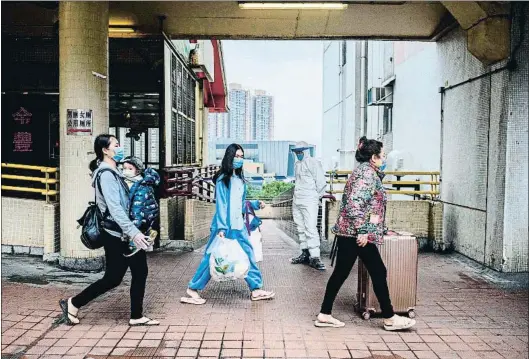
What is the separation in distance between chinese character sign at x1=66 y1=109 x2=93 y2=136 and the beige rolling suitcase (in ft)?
14.0

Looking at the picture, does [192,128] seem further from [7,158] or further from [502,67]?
[502,67]

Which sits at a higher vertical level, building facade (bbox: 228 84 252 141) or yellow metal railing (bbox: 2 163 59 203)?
building facade (bbox: 228 84 252 141)

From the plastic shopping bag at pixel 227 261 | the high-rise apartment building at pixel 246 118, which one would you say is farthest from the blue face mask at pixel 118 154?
the high-rise apartment building at pixel 246 118

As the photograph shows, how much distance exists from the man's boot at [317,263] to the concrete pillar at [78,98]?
3065mm

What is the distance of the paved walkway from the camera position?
4.55 metres

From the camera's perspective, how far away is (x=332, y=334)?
498cm

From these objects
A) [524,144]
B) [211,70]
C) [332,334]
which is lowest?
[332,334]

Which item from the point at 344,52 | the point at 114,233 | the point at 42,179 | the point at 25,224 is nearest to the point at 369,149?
the point at 114,233

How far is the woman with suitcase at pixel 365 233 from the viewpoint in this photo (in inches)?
198

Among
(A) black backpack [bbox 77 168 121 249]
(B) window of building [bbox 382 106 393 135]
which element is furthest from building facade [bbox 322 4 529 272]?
(A) black backpack [bbox 77 168 121 249]

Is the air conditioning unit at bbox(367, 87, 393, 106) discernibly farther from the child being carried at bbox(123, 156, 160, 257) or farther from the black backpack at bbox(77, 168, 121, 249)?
the black backpack at bbox(77, 168, 121, 249)

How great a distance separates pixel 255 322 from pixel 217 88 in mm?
15143

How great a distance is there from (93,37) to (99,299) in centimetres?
356

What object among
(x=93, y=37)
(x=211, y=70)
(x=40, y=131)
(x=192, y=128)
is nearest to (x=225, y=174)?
(x=93, y=37)
